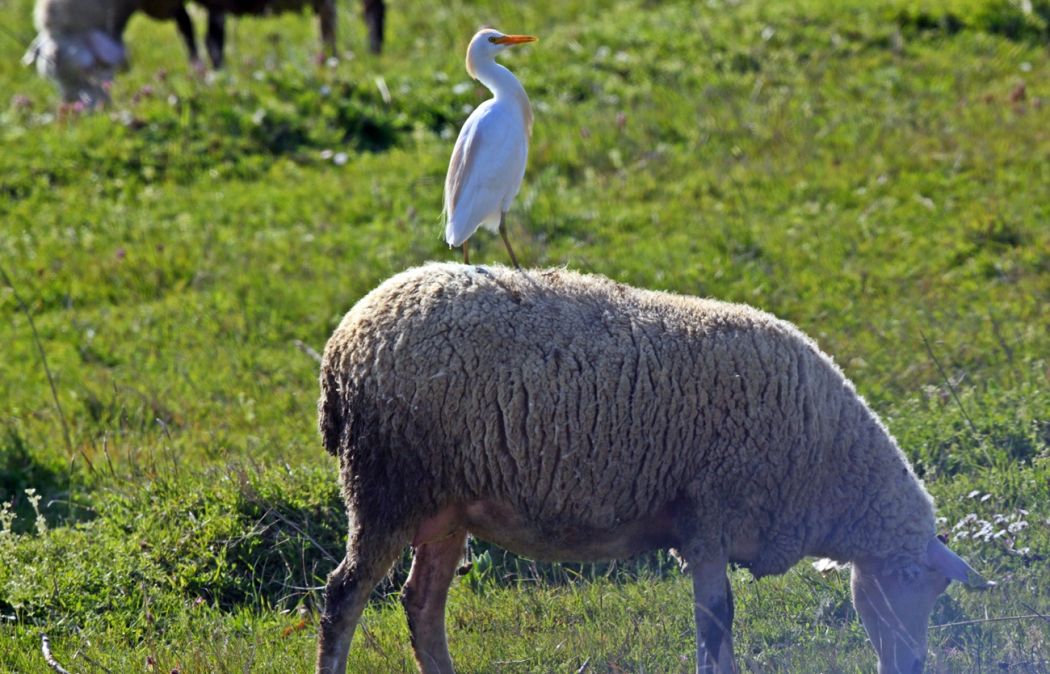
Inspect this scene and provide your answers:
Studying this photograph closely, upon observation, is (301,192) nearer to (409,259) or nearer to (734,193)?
(409,259)

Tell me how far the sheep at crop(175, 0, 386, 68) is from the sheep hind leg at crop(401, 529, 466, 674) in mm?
9610

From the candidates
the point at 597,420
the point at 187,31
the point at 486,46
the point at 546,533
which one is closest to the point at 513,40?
the point at 486,46

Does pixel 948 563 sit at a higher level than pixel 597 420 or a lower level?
lower

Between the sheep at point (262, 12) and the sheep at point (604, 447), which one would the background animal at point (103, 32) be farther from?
the sheep at point (604, 447)

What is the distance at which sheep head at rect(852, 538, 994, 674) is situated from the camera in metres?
5.29

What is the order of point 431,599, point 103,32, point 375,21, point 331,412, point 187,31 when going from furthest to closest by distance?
point 187,31 < point 375,21 < point 103,32 < point 431,599 < point 331,412

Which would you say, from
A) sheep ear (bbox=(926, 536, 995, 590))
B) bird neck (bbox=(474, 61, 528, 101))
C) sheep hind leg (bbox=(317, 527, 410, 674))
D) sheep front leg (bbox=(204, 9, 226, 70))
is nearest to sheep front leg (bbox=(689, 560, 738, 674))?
sheep ear (bbox=(926, 536, 995, 590))

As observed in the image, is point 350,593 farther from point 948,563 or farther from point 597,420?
point 948,563

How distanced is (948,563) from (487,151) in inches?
94.1

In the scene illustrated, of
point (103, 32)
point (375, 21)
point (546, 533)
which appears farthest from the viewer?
point (375, 21)

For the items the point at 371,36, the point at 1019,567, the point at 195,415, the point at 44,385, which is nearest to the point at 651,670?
the point at 1019,567

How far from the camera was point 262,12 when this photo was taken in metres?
14.6

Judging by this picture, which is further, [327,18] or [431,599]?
[327,18]

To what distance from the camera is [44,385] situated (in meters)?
8.85
